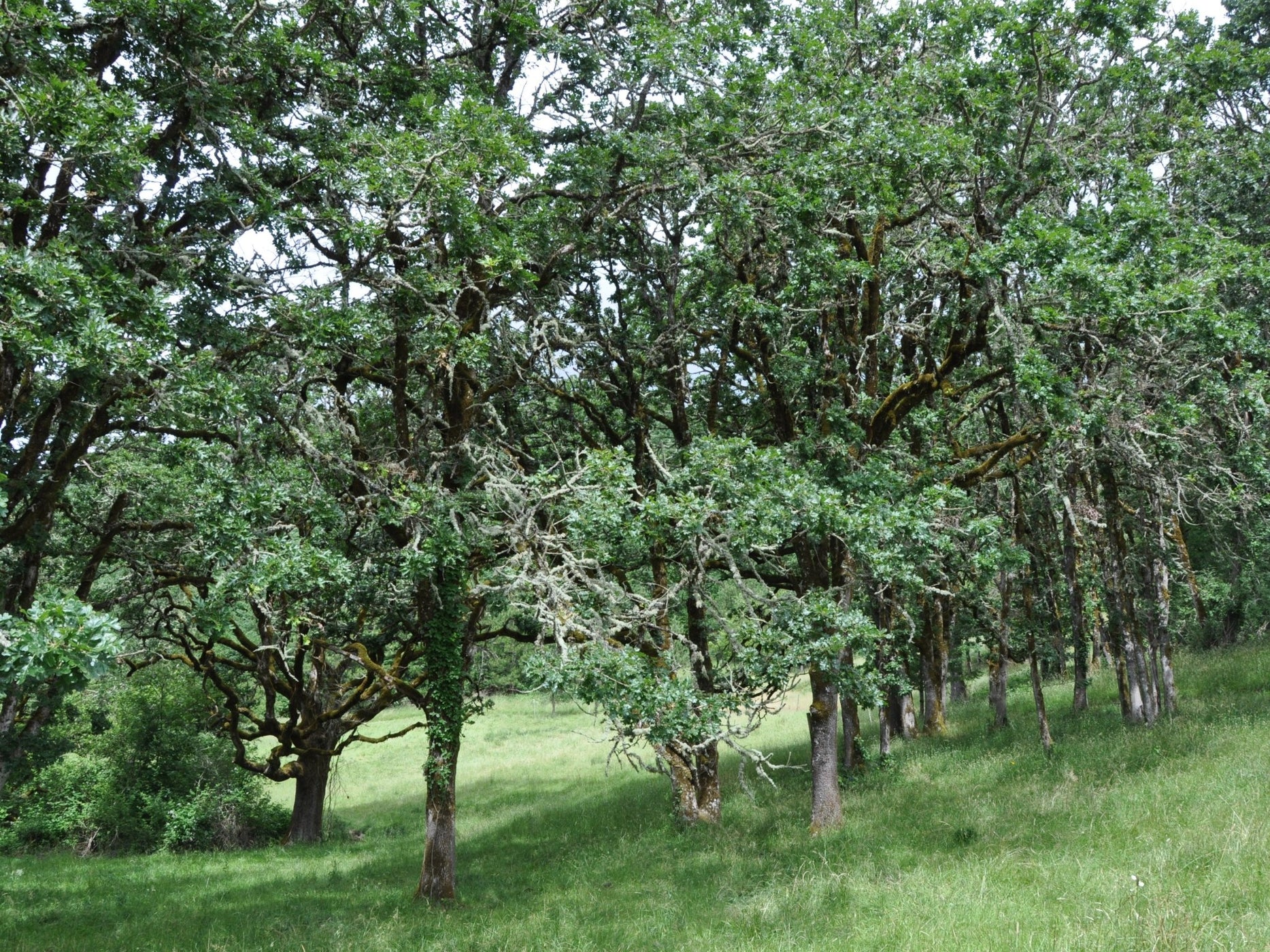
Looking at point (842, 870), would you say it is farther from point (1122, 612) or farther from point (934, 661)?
point (934, 661)

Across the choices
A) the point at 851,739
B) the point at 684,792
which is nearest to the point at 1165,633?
the point at 851,739

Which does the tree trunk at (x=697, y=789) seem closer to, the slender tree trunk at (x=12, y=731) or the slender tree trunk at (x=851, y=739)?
the slender tree trunk at (x=851, y=739)

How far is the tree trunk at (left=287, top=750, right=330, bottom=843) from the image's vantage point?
2198 centimetres

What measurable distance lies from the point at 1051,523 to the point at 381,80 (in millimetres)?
16279

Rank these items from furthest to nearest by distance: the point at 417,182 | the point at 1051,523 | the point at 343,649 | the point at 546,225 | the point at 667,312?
the point at 1051,523
the point at 667,312
the point at 343,649
the point at 546,225
the point at 417,182

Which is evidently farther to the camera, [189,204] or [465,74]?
[465,74]

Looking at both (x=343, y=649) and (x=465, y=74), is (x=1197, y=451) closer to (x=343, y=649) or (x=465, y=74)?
(x=465, y=74)

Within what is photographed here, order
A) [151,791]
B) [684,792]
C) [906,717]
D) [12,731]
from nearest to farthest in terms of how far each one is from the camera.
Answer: [12,731] → [684,792] → [151,791] → [906,717]

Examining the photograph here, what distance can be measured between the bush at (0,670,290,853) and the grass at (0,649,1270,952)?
1963 mm

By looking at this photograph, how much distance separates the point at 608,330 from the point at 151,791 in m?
19.3

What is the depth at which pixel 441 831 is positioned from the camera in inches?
515

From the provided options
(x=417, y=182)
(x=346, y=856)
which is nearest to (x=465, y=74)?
(x=417, y=182)

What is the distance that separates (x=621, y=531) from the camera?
1024 centimetres

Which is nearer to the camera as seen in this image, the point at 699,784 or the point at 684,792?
the point at 684,792
